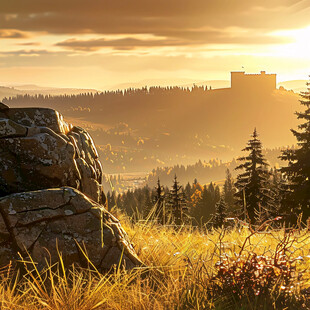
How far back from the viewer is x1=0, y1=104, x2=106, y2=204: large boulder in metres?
7.19

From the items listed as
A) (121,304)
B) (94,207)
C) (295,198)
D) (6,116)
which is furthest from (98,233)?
(295,198)

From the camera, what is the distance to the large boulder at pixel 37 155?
719cm

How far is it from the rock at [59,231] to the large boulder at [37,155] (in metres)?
0.97

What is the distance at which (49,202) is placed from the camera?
6227mm

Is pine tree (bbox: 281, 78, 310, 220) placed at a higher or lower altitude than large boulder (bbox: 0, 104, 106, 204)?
lower

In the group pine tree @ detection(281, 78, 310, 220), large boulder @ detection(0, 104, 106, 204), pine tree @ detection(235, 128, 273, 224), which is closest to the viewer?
large boulder @ detection(0, 104, 106, 204)

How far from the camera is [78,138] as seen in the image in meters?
8.71

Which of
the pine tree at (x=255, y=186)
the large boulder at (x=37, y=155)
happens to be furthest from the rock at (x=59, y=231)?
the pine tree at (x=255, y=186)

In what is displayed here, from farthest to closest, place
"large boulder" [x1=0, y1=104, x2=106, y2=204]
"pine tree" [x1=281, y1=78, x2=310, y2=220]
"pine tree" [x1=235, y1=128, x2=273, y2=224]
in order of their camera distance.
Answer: "pine tree" [x1=235, y1=128, x2=273, y2=224]
"pine tree" [x1=281, y1=78, x2=310, y2=220]
"large boulder" [x1=0, y1=104, x2=106, y2=204]

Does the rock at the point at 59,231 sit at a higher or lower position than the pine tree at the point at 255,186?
higher

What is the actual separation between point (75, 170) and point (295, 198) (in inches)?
961

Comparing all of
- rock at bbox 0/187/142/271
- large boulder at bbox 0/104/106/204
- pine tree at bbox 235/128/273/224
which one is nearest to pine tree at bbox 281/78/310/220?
pine tree at bbox 235/128/273/224

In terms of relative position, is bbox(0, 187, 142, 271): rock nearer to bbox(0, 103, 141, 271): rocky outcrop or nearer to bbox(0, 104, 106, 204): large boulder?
bbox(0, 103, 141, 271): rocky outcrop

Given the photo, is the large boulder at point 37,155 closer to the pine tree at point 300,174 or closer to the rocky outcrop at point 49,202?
the rocky outcrop at point 49,202
